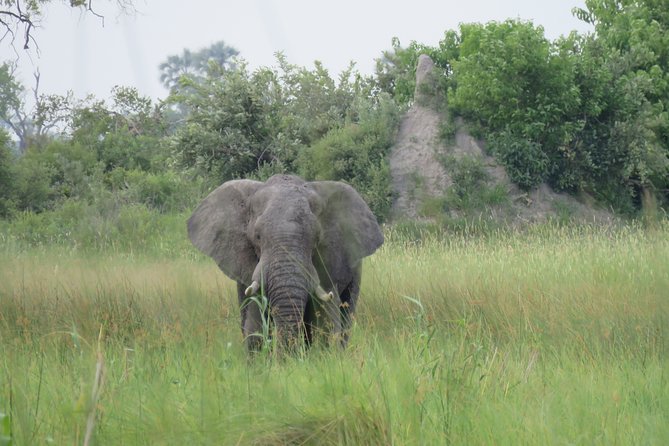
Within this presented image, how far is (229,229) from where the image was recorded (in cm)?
755

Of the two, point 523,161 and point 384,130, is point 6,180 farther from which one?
point 523,161

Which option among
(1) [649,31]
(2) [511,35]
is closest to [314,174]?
(2) [511,35]

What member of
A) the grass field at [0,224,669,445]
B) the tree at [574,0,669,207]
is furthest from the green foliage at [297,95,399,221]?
the grass field at [0,224,669,445]

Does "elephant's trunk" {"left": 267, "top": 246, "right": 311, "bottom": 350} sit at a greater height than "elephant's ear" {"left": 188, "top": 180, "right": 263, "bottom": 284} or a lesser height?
lesser

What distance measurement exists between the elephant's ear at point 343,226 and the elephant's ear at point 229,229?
533mm

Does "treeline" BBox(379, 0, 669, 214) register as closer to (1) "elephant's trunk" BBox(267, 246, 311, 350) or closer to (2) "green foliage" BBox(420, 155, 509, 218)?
(2) "green foliage" BBox(420, 155, 509, 218)

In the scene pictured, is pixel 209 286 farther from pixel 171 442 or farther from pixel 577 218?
pixel 577 218

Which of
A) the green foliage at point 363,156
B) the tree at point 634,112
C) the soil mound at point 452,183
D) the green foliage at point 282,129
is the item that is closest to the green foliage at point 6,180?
the green foliage at point 282,129

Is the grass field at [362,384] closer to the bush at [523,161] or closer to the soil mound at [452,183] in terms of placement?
the soil mound at [452,183]

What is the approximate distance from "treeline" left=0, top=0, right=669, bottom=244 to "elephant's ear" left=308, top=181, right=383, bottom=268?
40.2 ft

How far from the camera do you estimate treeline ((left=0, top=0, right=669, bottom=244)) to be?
22000 millimetres

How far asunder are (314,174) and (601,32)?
1202cm

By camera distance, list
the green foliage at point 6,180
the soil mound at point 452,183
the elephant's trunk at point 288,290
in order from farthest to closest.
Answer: the green foliage at point 6,180
the soil mound at point 452,183
the elephant's trunk at point 288,290

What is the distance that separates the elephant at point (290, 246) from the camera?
6.59m
